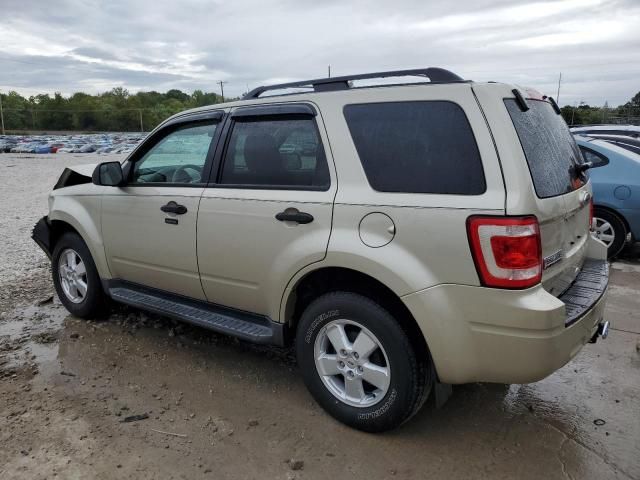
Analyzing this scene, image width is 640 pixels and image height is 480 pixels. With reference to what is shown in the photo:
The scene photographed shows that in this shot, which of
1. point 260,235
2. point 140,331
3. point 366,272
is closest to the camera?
point 366,272

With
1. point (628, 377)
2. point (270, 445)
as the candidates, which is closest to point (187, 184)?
point (270, 445)

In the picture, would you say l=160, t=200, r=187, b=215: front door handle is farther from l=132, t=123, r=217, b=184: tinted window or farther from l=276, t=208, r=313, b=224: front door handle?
l=276, t=208, r=313, b=224: front door handle

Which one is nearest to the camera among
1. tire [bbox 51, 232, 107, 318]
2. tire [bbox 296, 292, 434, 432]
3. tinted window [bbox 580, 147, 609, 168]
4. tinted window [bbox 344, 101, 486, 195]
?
tinted window [bbox 344, 101, 486, 195]

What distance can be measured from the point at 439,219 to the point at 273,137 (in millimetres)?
1314

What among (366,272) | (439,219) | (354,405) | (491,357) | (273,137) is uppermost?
(273,137)

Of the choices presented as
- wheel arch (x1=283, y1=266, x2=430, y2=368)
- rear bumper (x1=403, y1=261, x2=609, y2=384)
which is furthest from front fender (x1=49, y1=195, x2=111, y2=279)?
rear bumper (x1=403, y1=261, x2=609, y2=384)

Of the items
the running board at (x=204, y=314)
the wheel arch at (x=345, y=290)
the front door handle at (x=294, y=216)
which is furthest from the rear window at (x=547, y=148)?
the running board at (x=204, y=314)

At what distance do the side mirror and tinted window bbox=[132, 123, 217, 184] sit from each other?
0.14 m

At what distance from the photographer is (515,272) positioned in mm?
2408

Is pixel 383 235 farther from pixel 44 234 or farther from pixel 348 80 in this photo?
pixel 44 234

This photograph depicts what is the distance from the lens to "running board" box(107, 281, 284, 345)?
10.8 ft

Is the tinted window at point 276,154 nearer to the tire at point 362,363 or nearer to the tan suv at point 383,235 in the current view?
the tan suv at point 383,235

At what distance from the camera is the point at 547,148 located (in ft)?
9.34

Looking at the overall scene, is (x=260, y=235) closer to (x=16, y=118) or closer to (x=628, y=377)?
(x=628, y=377)
